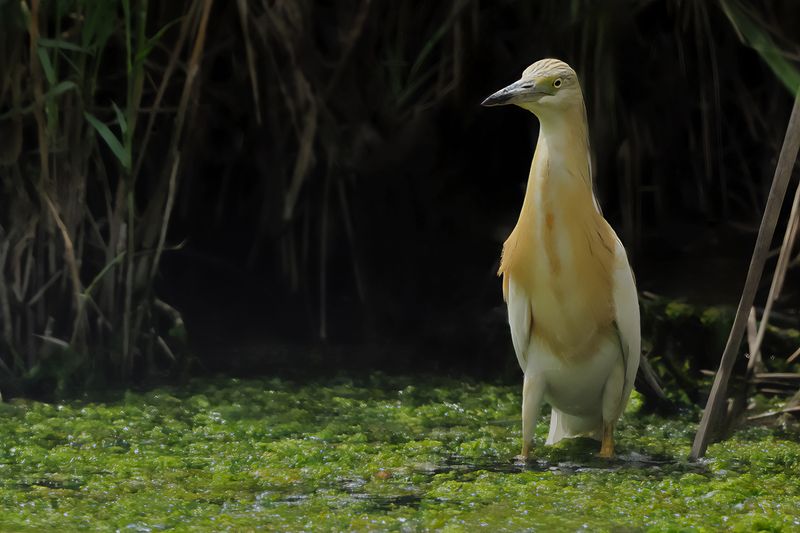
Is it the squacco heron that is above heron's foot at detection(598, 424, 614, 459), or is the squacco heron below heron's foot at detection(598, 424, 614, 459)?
above

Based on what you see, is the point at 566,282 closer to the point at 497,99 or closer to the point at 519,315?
the point at 519,315

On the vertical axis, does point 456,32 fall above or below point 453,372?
above

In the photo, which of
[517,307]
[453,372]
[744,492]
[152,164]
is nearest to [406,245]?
[453,372]

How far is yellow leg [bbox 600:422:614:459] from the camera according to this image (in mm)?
3619

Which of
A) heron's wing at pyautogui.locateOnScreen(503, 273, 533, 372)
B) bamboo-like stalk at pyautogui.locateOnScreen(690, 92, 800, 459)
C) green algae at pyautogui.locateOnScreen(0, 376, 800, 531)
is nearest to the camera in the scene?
green algae at pyautogui.locateOnScreen(0, 376, 800, 531)

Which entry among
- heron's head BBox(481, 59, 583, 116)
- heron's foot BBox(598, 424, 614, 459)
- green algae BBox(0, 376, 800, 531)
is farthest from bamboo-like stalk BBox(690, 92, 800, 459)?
heron's head BBox(481, 59, 583, 116)

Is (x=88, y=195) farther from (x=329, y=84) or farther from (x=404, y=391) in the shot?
(x=404, y=391)

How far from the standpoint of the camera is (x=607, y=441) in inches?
143

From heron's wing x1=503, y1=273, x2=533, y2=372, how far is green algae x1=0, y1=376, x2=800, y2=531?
30 cm

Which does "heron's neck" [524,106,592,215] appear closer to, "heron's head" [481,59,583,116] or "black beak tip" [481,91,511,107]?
"heron's head" [481,59,583,116]

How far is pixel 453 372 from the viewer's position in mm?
4594

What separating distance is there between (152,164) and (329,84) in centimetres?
67

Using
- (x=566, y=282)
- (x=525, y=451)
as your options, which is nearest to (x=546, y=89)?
(x=566, y=282)

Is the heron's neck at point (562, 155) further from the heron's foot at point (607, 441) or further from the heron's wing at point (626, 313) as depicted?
the heron's foot at point (607, 441)
